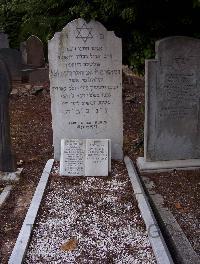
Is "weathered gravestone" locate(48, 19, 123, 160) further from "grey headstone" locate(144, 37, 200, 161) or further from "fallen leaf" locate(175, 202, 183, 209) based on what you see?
"fallen leaf" locate(175, 202, 183, 209)

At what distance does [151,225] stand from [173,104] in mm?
2001

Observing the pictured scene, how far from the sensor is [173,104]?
5.24m

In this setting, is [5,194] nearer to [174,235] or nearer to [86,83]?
[86,83]

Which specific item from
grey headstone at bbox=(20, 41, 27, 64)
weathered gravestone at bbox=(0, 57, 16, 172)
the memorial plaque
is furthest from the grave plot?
grey headstone at bbox=(20, 41, 27, 64)

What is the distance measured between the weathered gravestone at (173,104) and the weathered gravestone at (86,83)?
1.41ft

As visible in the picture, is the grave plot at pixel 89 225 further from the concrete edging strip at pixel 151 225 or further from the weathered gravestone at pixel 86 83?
the weathered gravestone at pixel 86 83

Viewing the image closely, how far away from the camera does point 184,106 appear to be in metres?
5.29

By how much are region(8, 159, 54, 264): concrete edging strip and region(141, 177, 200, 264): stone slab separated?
4.39ft

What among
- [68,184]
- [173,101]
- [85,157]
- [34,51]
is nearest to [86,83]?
[85,157]

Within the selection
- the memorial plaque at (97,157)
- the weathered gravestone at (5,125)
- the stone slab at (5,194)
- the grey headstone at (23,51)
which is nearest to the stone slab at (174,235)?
the memorial plaque at (97,157)

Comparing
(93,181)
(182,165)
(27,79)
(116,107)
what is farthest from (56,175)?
(27,79)

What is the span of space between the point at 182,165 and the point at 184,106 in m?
0.83

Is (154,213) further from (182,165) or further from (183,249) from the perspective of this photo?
(182,165)

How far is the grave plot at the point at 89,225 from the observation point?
345 centimetres
